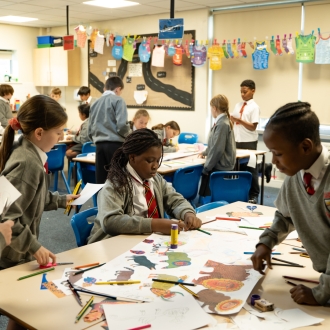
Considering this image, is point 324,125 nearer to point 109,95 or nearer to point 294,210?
point 109,95

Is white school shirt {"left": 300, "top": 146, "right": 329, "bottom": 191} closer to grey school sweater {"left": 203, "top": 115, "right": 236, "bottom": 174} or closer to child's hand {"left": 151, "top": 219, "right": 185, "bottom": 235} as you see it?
child's hand {"left": 151, "top": 219, "right": 185, "bottom": 235}

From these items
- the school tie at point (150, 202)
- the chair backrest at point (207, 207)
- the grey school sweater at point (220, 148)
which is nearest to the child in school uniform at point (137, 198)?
the school tie at point (150, 202)

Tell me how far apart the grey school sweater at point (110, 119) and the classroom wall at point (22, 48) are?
499cm

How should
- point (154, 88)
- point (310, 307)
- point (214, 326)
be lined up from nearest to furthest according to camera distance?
point (214, 326), point (310, 307), point (154, 88)

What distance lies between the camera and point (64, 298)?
1.45 m

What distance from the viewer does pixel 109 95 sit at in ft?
16.0

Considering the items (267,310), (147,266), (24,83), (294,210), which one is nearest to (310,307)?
(267,310)

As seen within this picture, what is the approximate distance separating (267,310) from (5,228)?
3.00 feet

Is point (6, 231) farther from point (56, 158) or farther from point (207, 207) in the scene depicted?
point (56, 158)

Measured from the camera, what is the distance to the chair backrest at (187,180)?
406 centimetres

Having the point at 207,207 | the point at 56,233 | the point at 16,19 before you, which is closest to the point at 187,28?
the point at 16,19

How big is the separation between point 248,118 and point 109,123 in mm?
2120

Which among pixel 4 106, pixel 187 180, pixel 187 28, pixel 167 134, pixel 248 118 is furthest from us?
pixel 187 28

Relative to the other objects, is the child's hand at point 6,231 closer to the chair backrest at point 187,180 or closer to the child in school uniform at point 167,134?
the chair backrest at point 187,180
